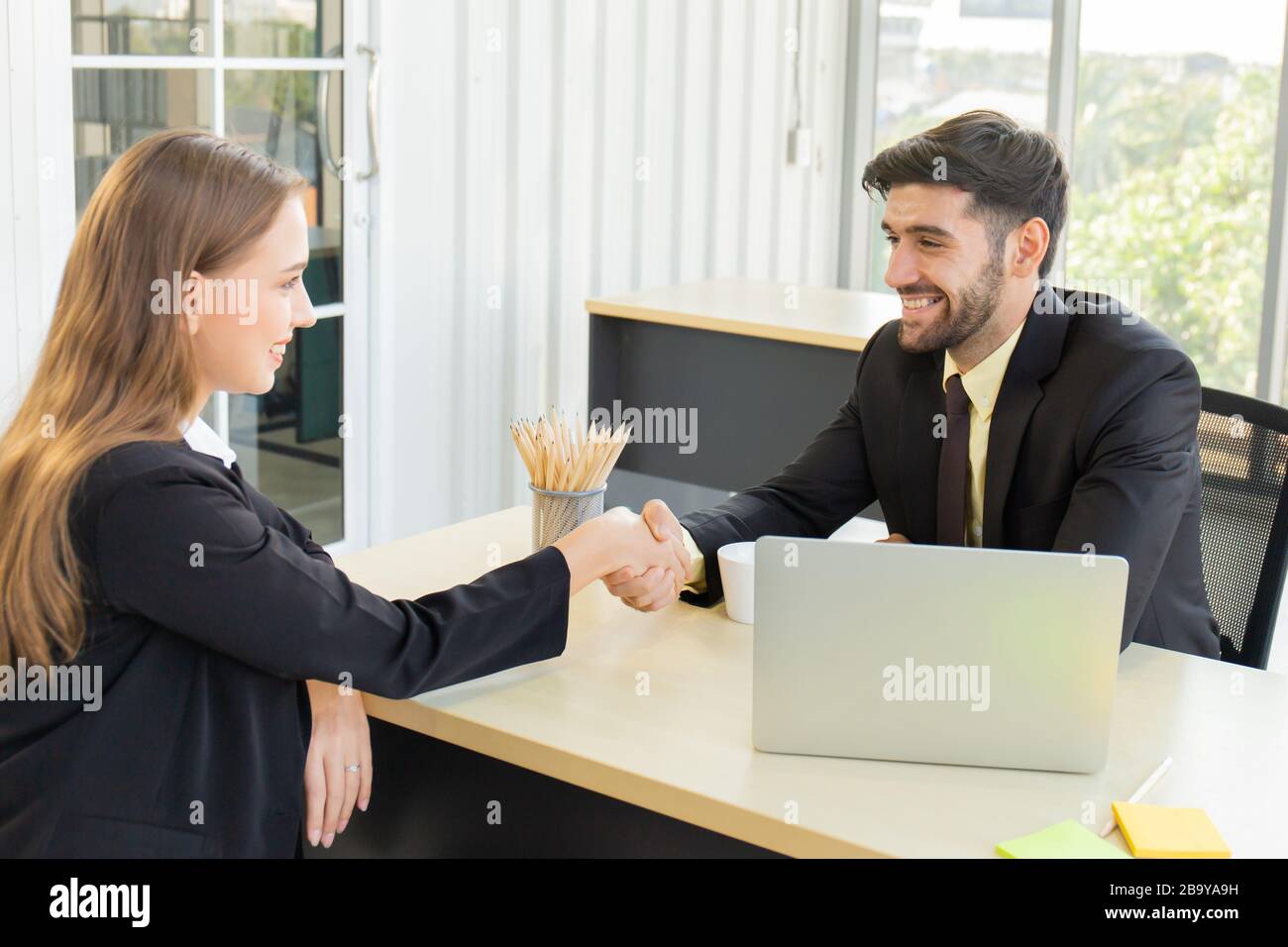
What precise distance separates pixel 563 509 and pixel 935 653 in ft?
1.99

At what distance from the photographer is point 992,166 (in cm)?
188

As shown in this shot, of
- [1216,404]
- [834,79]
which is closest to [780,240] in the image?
[834,79]

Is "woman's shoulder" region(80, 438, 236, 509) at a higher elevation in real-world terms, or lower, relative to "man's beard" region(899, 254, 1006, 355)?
lower

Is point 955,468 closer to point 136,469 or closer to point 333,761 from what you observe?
point 333,761

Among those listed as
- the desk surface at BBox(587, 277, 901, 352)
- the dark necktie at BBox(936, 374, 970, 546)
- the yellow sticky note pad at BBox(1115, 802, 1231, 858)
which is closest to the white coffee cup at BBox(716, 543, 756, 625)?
the dark necktie at BBox(936, 374, 970, 546)

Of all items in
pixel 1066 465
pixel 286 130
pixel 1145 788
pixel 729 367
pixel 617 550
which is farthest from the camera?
pixel 729 367

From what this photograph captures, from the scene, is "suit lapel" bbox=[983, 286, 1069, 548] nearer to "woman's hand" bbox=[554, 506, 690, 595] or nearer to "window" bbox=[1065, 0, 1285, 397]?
"woman's hand" bbox=[554, 506, 690, 595]

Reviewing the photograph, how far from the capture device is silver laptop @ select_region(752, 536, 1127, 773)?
1243mm

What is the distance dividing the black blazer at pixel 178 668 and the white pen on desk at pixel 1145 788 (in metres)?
Result: 0.64

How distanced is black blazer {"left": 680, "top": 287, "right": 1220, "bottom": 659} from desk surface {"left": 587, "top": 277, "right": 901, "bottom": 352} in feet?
3.48

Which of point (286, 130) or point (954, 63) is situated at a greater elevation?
point (954, 63)

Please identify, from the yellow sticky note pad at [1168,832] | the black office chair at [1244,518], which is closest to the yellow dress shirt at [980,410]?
the black office chair at [1244,518]

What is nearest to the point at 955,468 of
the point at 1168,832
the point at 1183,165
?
the point at 1168,832

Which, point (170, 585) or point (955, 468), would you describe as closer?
point (170, 585)
